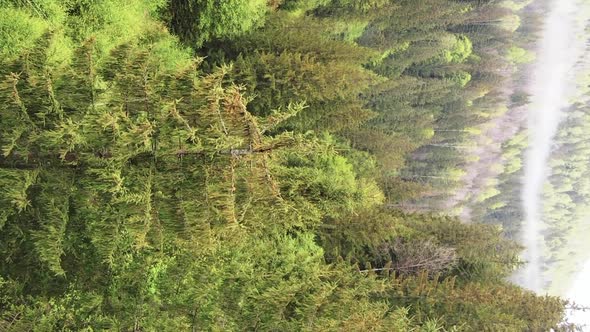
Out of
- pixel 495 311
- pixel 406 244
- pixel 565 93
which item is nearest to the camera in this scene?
pixel 495 311

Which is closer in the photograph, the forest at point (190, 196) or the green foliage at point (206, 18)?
the forest at point (190, 196)

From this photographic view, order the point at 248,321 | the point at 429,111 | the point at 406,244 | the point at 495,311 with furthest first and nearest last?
the point at 429,111 → the point at 406,244 → the point at 495,311 → the point at 248,321

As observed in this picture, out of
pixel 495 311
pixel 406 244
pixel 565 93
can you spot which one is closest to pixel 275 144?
pixel 495 311

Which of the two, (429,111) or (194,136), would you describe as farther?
(429,111)

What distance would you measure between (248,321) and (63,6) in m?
8.39

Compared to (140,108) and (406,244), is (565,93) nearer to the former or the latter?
(406,244)

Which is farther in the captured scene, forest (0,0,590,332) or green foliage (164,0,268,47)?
green foliage (164,0,268,47)

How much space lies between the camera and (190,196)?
323 inches

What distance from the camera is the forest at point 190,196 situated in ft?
26.1

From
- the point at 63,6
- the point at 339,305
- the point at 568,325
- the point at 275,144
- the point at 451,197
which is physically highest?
the point at 63,6

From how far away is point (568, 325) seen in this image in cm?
1806

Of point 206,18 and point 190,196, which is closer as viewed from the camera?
point 190,196

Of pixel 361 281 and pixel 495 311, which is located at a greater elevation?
pixel 361 281

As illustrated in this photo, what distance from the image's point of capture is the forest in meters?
7.95
